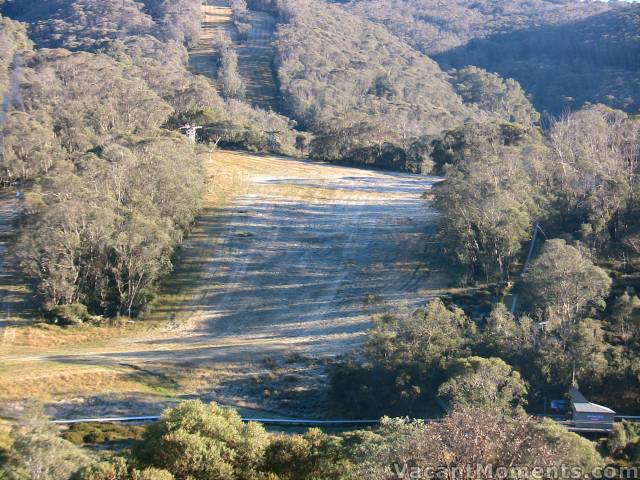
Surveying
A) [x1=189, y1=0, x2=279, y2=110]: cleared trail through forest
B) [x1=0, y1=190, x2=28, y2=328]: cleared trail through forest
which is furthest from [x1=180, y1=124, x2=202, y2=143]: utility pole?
[x1=189, y1=0, x2=279, y2=110]: cleared trail through forest

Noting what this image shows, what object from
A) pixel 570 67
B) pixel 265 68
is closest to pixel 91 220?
pixel 265 68

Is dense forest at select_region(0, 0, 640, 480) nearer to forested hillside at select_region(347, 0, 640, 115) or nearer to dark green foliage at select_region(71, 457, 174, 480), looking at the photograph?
dark green foliage at select_region(71, 457, 174, 480)

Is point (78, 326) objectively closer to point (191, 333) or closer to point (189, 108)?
point (191, 333)

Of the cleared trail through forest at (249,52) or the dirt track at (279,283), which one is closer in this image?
the dirt track at (279,283)

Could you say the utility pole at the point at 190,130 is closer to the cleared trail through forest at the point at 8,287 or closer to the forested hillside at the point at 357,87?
the forested hillside at the point at 357,87

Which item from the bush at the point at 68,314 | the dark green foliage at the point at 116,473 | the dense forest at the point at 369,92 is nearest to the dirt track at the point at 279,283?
the bush at the point at 68,314
